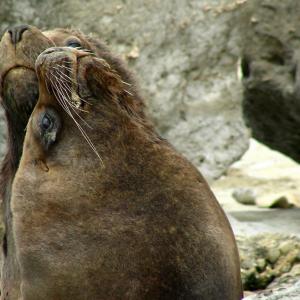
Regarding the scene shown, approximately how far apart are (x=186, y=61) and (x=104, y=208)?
437 cm

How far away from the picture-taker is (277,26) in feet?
27.1

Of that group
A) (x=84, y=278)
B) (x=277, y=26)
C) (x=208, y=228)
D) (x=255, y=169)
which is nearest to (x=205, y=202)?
(x=208, y=228)

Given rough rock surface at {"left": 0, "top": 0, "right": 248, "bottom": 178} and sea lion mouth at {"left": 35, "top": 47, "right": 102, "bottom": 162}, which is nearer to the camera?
sea lion mouth at {"left": 35, "top": 47, "right": 102, "bottom": 162}

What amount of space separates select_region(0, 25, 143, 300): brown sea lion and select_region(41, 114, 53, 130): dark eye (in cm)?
47

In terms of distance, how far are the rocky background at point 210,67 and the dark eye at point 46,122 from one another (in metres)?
2.70

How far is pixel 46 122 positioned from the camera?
580 centimetres

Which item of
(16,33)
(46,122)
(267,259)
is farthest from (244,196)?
(46,122)

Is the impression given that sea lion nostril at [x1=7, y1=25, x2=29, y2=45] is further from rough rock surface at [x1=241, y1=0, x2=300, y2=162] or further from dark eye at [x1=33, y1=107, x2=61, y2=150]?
rough rock surface at [x1=241, y1=0, x2=300, y2=162]

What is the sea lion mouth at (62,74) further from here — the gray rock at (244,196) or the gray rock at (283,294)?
the gray rock at (244,196)

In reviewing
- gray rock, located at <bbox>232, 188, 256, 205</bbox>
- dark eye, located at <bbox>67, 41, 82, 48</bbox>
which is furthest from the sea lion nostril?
gray rock, located at <bbox>232, 188, 256, 205</bbox>

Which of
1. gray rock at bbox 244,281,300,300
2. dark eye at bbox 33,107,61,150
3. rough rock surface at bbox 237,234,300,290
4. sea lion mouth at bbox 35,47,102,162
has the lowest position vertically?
rough rock surface at bbox 237,234,300,290

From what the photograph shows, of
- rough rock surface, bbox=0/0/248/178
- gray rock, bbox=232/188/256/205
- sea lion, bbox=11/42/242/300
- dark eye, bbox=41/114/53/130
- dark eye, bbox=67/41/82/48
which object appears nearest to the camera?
sea lion, bbox=11/42/242/300

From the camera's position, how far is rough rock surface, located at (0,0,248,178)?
31.1 ft

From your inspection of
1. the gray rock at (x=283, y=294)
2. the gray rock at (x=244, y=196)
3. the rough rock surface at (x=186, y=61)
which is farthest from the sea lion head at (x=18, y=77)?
the gray rock at (x=244, y=196)
